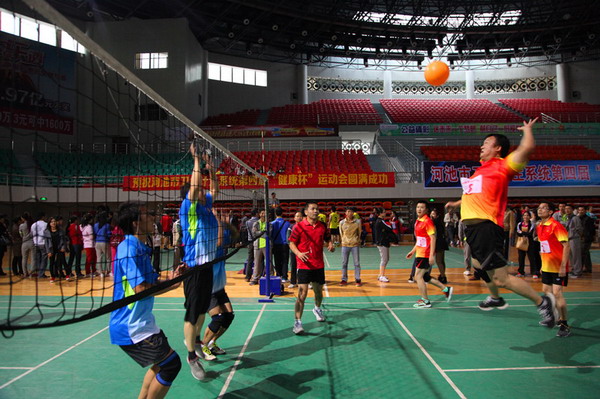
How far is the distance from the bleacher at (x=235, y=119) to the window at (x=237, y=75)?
3.46 m

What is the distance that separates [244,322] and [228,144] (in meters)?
19.9

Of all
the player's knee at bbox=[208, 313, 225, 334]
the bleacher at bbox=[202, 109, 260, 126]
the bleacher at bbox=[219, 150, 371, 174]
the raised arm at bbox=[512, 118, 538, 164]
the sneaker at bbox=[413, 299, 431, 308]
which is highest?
the bleacher at bbox=[202, 109, 260, 126]

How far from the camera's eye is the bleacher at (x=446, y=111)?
29500 millimetres

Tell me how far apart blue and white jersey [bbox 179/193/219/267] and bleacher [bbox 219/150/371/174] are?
16283mm

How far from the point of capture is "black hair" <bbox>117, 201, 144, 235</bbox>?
9.87ft

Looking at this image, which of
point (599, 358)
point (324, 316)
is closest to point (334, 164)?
point (324, 316)

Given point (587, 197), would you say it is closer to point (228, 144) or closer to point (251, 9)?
point (228, 144)

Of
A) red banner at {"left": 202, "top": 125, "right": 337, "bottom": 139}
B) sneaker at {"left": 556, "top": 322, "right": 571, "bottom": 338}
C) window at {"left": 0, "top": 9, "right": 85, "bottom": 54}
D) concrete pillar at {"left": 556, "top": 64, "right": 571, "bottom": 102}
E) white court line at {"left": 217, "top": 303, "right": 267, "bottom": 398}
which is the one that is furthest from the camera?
concrete pillar at {"left": 556, "top": 64, "right": 571, "bottom": 102}

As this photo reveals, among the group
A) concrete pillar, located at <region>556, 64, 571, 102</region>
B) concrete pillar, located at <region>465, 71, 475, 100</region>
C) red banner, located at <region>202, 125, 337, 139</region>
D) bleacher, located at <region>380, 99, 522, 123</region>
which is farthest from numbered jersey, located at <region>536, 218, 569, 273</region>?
concrete pillar, located at <region>556, 64, 571, 102</region>

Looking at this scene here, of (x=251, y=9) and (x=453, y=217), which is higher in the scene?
(x=251, y=9)

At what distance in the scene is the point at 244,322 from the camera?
6.26 m

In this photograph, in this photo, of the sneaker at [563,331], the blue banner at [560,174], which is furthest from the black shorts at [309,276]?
the blue banner at [560,174]

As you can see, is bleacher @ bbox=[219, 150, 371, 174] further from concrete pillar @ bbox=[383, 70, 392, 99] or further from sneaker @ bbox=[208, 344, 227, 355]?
sneaker @ bbox=[208, 344, 227, 355]

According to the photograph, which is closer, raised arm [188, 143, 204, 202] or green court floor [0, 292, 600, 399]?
green court floor [0, 292, 600, 399]
